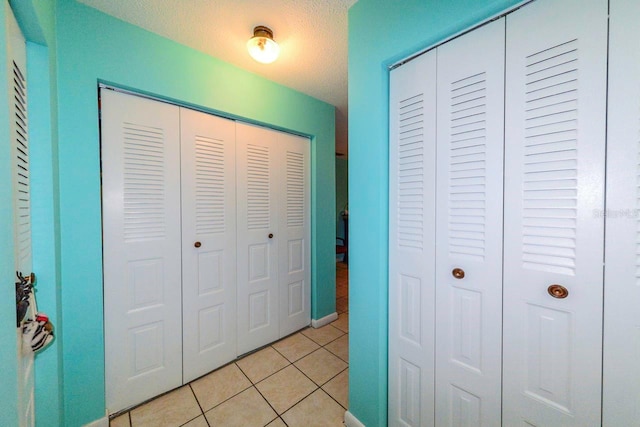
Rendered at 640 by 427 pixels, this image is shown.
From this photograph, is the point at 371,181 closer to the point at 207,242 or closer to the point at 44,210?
the point at 207,242

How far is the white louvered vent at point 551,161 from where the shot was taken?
2.44 ft

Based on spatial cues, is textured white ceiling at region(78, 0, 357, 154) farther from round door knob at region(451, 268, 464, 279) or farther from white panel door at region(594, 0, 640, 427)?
round door knob at region(451, 268, 464, 279)

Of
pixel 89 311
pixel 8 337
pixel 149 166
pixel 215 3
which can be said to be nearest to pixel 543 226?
pixel 8 337

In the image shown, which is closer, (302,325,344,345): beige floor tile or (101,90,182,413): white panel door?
(101,90,182,413): white panel door

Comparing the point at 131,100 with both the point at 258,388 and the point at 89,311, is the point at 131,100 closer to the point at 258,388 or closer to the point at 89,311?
the point at 89,311

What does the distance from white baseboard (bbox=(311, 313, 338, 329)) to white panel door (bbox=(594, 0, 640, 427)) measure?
208cm

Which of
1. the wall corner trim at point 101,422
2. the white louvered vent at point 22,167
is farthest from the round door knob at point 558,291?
the wall corner trim at point 101,422

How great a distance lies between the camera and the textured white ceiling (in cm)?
128

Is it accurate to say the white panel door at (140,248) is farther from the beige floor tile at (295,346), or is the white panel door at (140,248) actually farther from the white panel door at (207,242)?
the beige floor tile at (295,346)

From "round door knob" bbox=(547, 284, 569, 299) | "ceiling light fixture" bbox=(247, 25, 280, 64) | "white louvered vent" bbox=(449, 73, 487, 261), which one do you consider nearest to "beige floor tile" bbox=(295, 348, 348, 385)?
"white louvered vent" bbox=(449, 73, 487, 261)

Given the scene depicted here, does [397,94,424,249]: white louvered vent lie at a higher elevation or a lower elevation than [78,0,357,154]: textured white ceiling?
lower

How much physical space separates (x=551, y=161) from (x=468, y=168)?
0.25m

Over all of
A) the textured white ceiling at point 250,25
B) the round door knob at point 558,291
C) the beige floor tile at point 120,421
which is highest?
the textured white ceiling at point 250,25

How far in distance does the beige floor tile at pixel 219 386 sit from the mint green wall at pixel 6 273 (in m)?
1.12
